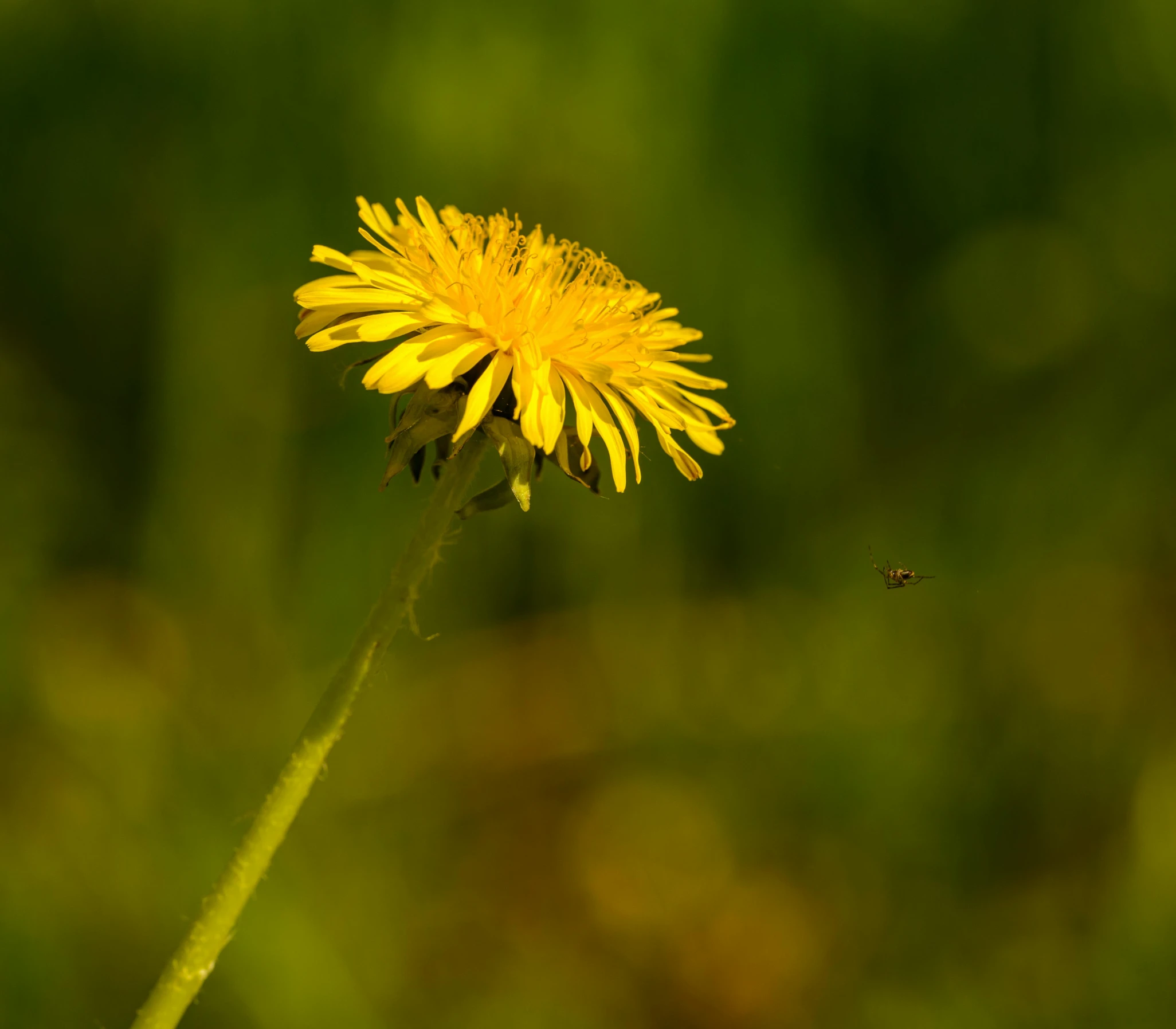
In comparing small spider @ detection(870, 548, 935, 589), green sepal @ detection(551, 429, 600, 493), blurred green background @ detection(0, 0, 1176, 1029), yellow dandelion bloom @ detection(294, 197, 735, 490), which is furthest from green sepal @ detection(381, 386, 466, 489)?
blurred green background @ detection(0, 0, 1176, 1029)

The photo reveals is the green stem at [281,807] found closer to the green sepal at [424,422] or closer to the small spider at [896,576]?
the green sepal at [424,422]

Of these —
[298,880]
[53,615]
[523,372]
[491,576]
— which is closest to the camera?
[523,372]

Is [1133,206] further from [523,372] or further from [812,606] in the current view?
[523,372]

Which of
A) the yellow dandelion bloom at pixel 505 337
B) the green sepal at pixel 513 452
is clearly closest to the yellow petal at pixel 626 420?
the yellow dandelion bloom at pixel 505 337

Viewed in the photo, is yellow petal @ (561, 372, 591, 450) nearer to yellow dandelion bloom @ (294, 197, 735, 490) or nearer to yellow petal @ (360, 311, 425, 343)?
yellow dandelion bloom @ (294, 197, 735, 490)

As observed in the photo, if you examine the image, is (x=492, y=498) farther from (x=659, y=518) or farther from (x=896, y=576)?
(x=659, y=518)

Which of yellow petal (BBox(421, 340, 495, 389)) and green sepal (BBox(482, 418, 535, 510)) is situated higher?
yellow petal (BBox(421, 340, 495, 389))

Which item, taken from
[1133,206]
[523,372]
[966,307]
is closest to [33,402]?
[523,372]
